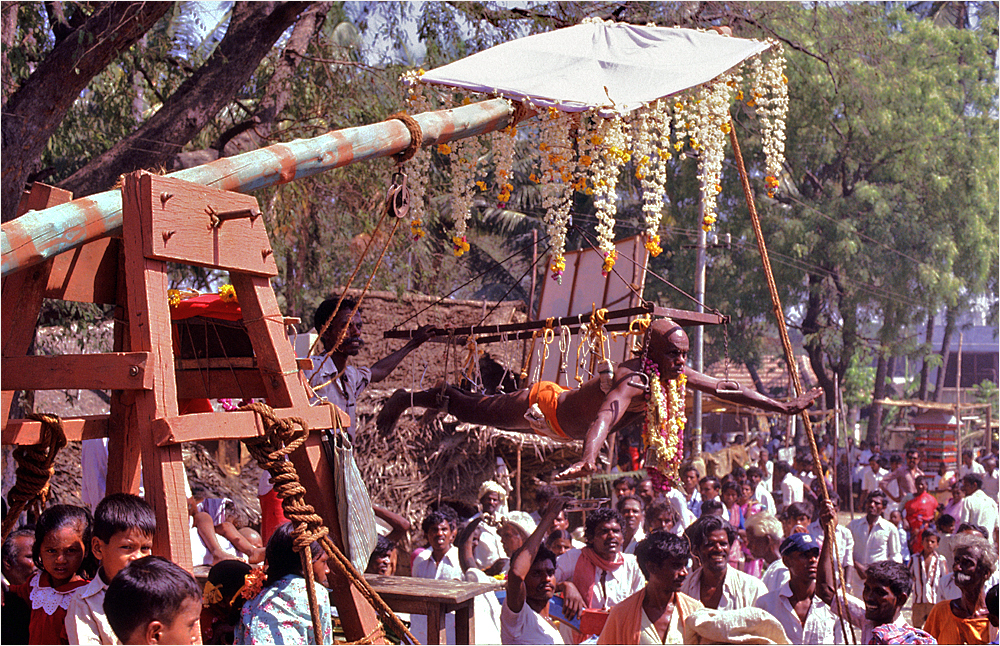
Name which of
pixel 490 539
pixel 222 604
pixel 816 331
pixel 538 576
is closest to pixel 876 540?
pixel 490 539

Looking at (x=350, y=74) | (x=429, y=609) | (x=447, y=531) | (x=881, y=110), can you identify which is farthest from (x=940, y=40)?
(x=429, y=609)

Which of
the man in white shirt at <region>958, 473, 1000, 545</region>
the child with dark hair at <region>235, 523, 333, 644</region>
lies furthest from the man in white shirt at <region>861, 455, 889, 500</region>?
the child with dark hair at <region>235, 523, 333, 644</region>

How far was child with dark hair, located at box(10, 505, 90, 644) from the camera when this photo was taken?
11.1 ft

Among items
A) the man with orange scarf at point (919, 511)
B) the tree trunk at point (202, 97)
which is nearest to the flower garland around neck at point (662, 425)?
the tree trunk at point (202, 97)

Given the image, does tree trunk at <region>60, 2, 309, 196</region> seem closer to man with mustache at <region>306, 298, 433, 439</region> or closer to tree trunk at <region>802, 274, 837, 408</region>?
man with mustache at <region>306, 298, 433, 439</region>

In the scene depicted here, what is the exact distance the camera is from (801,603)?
16.3 ft

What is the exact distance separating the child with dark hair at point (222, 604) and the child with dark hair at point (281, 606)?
0.45m

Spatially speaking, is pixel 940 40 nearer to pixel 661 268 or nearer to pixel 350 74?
pixel 661 268

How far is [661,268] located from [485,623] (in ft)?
61.0

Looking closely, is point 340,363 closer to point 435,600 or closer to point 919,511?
point 435,600

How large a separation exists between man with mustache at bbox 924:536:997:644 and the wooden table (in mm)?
2396

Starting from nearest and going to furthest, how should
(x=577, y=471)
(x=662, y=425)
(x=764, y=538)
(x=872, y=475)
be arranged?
Result: (x=577, y=471) → (x=662, y=425) → (x=764, y=538) → (x=872, y=475)

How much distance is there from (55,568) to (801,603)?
354 centimetres

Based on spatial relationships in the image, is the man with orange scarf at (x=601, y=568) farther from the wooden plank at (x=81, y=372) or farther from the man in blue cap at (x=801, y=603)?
the wooden plank at (x=81, y=372)
